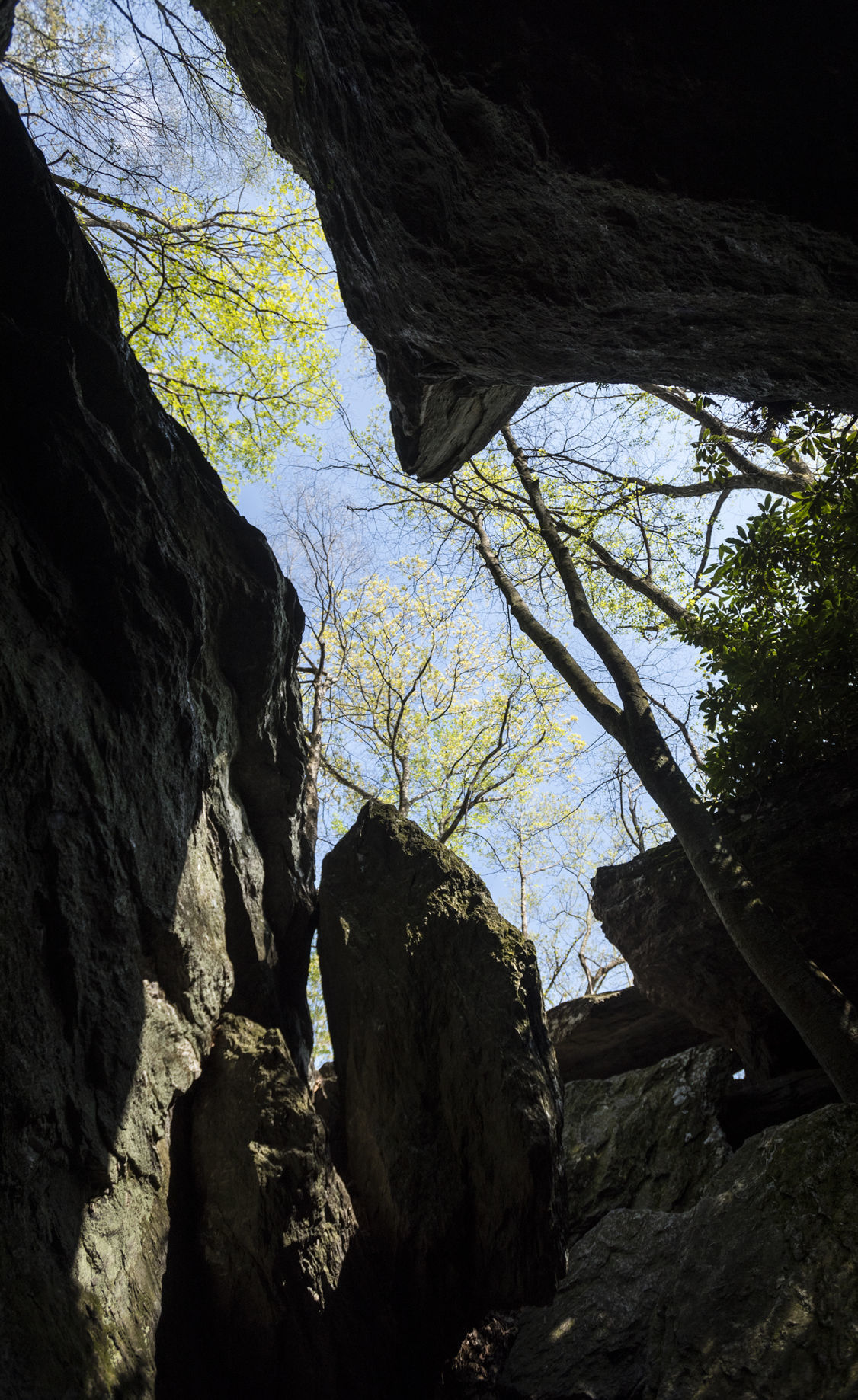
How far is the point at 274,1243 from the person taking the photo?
17.2 ft

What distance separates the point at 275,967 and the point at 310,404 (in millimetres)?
9269

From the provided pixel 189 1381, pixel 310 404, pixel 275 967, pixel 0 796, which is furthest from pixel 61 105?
pixel 189 1381

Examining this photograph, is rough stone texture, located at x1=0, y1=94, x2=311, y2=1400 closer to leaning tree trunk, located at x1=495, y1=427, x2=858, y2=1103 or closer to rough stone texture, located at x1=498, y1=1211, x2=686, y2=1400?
rough stone texture, located at x1=498, y1=1211, x2=686, y2=1400

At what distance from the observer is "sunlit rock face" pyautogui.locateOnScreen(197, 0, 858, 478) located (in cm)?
326

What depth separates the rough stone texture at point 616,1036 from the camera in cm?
1106

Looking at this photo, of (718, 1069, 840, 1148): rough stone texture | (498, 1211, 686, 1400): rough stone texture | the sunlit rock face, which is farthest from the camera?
(718, 1069, 840, 1148): rough stone texture

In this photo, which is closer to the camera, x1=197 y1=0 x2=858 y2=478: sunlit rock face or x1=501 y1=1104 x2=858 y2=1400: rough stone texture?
x1=197 y1=0 x2=858 y2=478: sunlit rock face

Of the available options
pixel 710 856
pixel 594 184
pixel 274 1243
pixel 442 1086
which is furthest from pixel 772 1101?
pixel 594 184

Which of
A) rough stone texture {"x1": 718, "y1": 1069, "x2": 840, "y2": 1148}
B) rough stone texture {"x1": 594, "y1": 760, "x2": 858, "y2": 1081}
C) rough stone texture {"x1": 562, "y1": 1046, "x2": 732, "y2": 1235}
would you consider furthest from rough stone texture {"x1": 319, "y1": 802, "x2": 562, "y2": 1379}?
rough stone texture {"x1": 562, "y1": 1046, "x2": 732, "y2": 1235}

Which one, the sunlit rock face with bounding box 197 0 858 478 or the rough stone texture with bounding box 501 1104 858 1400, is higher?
the sunlit rock face with bounding box 197 0 858 478

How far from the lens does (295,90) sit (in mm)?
5168

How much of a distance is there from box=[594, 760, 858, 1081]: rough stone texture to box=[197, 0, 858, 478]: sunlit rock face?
4.52 m

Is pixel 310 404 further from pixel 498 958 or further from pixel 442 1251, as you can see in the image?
pixel 442 1251

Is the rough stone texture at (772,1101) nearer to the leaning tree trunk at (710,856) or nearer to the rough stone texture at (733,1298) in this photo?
the leaning tree trunk at (710,856)
